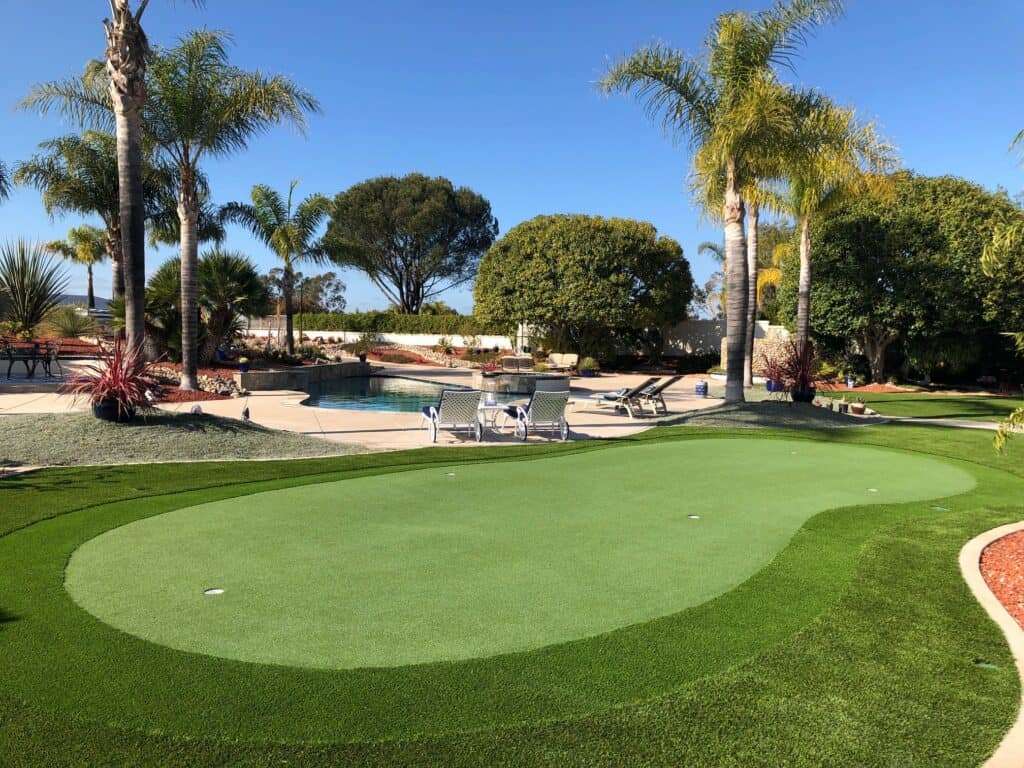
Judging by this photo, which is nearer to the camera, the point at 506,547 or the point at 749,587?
the point at 749,587

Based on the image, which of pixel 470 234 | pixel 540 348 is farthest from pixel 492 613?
pixel 470 234

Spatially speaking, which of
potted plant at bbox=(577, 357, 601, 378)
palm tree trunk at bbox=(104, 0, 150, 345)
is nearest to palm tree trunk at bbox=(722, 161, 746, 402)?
palm tree trunk at bbox=(104, 0, 150, 345)

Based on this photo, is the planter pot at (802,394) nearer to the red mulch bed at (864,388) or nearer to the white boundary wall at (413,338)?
the red mulch bed at (864,388)

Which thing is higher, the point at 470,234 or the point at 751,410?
the point at 470,234

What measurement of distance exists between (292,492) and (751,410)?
11339 mm

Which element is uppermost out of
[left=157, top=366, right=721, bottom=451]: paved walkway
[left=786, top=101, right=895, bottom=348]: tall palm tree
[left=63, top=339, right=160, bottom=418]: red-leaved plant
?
[left=786, top=101, right=895, bottom=348]: tall palm tree

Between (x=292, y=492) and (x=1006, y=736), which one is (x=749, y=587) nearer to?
(x=1006, y=736)

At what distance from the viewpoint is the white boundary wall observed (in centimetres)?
4547

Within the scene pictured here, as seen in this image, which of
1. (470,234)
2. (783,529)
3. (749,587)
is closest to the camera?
(749,587)

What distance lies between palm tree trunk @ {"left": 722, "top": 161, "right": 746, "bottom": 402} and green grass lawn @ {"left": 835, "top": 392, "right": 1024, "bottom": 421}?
4.76m

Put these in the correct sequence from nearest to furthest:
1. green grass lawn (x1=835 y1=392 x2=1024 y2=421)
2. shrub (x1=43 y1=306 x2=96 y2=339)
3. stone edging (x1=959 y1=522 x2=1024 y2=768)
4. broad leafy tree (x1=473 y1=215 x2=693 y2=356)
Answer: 1. stone edging (x1=959 y1=522 x2=1024 y2=768)
2. green grass lawn (x1=835 y1=392 x2=1024 y2=421)
3. shrub (x1=43 y1=306 x2=96 y2=339)
4. broad leafy tree (x1=473 y1=215 x2=693 y2=356)

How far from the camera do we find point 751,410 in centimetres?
1586

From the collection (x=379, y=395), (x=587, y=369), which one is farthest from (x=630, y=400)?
(x=587, y=369)

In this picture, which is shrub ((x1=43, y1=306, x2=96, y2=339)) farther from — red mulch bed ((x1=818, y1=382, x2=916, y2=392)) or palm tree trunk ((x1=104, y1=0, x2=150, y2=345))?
red mulch bed ((x1=818, y1=382, x2=916, y2=392))
